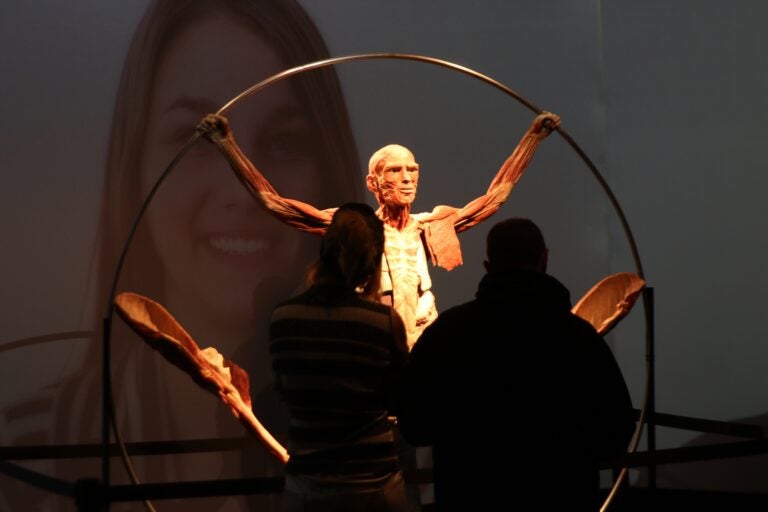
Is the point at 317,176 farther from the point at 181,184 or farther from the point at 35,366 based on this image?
the point at 35,366

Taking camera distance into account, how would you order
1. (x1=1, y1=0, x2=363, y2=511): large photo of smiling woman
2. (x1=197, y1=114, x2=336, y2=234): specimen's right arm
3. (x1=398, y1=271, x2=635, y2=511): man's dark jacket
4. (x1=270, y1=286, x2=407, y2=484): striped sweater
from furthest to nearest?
(x1=1, y1=0, x2=363, y2=511): large photo of smiling woman → (x1=197, y1=114, x2=336, y2=234): specimen's right arm → (x1=270, y1=286, x2=407, y2=484): striped sweater → (x1=398, y1=271, x2=635, y2=511): man's dark jacket

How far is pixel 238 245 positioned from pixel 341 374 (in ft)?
8.11

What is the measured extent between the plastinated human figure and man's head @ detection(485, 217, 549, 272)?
4.87ft

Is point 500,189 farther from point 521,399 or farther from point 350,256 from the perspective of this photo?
point 521,399

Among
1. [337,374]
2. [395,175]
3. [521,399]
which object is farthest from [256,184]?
[521,399]

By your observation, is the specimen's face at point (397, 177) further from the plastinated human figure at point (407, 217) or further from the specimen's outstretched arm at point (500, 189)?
the specimen's outstretched arm at point (500, 189)

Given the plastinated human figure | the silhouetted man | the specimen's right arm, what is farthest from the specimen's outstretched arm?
the silhouetted man

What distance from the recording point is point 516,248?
9.39 feet

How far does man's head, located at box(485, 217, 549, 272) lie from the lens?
287 cm

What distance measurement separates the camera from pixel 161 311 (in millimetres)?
4031

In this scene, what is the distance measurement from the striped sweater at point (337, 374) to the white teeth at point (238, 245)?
7.61 ft

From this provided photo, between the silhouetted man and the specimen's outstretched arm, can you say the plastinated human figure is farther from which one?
the silhouetted man

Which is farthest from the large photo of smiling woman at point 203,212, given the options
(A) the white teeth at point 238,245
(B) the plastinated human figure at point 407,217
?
(B) the plastinated human figure at point 407,217

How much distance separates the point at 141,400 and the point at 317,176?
54.6 inches
